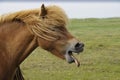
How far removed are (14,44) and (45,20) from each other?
1.39ft

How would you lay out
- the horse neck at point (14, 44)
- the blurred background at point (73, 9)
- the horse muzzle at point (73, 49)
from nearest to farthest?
the horse muzzle at point (73, 49) → the horse neck at point (14, 44) → the blurred background at point (73, 9)

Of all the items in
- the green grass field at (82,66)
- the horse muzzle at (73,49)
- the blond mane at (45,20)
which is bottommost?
the green grass field at (82,66)

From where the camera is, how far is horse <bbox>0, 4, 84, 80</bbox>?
4422 mm

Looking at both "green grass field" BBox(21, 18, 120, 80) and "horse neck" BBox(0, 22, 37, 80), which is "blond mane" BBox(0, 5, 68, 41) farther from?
"green grass field" BBox(21, 18, 120, 80)

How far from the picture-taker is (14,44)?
4.54m

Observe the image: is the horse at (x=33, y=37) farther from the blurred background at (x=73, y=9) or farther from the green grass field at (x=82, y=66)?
the green grass field at (x=82, y=66)

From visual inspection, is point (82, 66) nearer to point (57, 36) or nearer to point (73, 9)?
point (57, 36)

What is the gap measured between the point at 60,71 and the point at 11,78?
636cm

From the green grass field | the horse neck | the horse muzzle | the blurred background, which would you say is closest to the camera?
the horse muzzle

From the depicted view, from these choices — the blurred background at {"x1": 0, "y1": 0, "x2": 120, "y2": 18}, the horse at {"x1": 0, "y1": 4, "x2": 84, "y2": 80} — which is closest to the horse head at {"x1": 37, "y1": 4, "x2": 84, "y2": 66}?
the horse at {"x1": 0, "y1": 4, "x2": 84, "y2": 80}

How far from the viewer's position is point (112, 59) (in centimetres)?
1266

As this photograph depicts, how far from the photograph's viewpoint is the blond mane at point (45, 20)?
4410mm


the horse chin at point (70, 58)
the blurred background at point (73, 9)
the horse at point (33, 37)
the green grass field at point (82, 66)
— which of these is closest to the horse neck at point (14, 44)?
the horse at point (33, 37)

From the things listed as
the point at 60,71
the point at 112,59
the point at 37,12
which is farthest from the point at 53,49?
the point at 112,59
